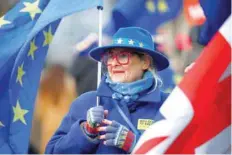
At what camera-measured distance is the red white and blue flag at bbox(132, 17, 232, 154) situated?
128 inches

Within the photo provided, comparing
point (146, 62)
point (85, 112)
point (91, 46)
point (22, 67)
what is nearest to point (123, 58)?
point (146, 62)

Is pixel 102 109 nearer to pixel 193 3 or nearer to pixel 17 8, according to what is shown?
pixel 17 8

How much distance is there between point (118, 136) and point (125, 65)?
0.40m

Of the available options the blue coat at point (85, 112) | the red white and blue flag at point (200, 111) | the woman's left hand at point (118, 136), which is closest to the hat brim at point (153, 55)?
the blue coat at point (85, 112)

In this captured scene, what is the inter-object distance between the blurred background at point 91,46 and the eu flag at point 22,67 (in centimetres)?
90

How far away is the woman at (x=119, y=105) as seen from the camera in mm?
4230

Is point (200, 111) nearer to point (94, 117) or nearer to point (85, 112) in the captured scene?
point (94, 117)

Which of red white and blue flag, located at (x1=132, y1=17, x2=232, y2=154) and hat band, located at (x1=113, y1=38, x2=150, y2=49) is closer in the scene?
red white and blue flag, located at (x1=132, y1=17, x2=232, y2=154)

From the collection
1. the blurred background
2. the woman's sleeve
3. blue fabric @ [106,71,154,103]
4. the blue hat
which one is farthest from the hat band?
the blurred background

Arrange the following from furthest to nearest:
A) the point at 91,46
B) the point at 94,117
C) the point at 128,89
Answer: the point at 91,46, the point at 128,89, the point at 94,117

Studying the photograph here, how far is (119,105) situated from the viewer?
437 cm

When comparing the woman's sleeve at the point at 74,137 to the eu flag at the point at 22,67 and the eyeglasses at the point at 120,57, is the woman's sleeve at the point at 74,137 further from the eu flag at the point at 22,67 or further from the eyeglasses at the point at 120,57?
the eu flag at the point at 22,67

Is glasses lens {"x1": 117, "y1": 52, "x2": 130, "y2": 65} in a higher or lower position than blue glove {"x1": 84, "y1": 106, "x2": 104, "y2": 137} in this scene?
higher

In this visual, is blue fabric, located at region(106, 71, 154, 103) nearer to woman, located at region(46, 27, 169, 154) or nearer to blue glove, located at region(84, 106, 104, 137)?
woman, located at region(46, 27, 169, 154)
